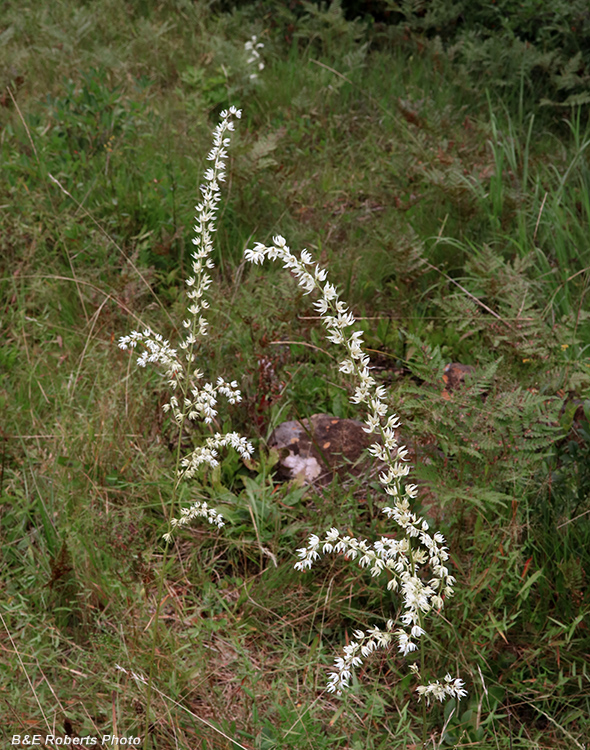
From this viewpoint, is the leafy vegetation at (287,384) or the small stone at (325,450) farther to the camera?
the small stone at (325,450)

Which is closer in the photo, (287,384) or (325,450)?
(325,450)

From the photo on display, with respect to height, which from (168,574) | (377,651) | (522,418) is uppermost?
(522,418)

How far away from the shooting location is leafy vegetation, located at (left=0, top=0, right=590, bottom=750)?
229 cm

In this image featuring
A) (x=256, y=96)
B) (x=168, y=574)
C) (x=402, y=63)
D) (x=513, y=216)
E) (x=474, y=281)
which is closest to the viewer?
(x=168, y=574)

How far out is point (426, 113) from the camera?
16.9 ft

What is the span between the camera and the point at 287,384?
10.5 ft

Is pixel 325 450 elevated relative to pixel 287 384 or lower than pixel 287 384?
lower

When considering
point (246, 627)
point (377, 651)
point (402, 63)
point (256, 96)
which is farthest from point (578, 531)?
point (402, 63)

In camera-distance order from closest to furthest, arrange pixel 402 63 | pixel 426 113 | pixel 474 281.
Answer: pixel 474 281
pixel 426 113
pixel 402 63

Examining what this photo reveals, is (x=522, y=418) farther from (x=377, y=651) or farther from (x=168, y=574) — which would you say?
(x=168, y=574)

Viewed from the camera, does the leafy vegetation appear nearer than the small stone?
Yes

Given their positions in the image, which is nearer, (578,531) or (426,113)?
(578,531)

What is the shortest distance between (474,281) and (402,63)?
3.12 m

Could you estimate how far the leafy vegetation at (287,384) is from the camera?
229 centimetres
